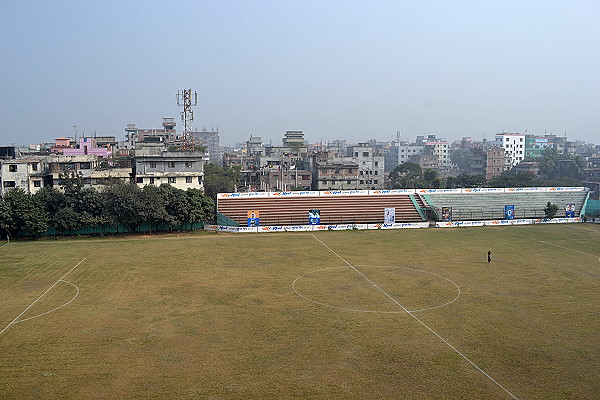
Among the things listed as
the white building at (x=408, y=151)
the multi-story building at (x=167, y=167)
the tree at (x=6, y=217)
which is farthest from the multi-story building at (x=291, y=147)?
the tree at (x=6, y=217)

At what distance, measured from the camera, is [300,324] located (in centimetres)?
2212

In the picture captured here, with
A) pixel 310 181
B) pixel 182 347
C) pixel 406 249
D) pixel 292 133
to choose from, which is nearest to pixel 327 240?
pixel 406 249

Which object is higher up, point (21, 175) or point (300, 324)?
point (21, 175)

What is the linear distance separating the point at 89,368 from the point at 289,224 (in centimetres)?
3637

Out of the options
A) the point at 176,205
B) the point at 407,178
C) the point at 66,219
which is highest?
the point at 407,178

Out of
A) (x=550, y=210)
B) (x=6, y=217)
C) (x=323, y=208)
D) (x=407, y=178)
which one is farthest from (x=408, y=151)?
(x=6, y=217)

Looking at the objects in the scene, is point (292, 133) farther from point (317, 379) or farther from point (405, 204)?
point (317, 379)

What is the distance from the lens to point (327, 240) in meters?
45.8

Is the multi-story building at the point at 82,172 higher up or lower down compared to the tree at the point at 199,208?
higher up

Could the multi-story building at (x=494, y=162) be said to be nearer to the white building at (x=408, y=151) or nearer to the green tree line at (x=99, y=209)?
the white building at (x=408, y=151)

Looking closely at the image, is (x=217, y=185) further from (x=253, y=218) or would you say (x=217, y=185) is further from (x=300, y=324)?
(x=300, y=324)

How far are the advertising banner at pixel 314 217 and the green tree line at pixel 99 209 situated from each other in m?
10.6

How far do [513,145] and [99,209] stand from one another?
486 feet

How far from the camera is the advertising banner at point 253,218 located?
2068 inches
